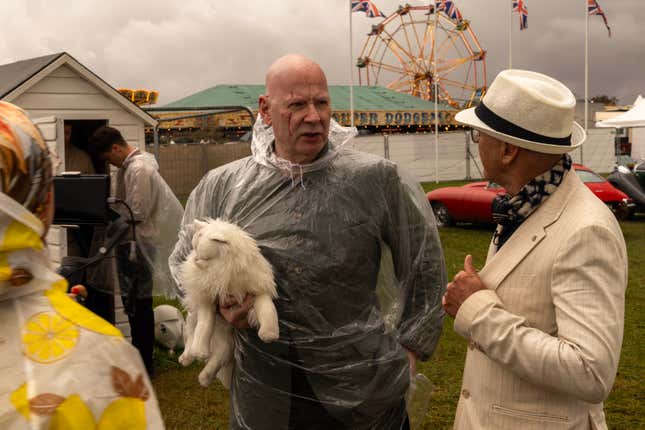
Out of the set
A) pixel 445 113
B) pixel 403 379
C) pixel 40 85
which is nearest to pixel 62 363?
pixel 403 379

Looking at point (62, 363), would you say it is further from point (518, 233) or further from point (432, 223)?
point (432, 223)

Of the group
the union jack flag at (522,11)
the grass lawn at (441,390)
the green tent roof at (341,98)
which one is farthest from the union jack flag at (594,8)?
the grass lawn at (441,390)

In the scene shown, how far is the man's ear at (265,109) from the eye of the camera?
2.48m

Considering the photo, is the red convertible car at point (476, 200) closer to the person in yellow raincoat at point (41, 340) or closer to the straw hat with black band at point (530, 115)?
the straw hat with black band at point (530, 115)

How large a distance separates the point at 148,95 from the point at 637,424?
12.2 metres

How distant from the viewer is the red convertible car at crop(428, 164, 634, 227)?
12.2 metres

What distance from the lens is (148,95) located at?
1447 cm

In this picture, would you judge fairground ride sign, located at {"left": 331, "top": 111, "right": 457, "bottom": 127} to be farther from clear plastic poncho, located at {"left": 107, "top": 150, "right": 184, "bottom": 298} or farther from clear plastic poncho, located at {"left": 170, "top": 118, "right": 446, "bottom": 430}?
clear plastic poncho, located at {"left": 170, "top": 118, "right": 446, "bottom": 430}

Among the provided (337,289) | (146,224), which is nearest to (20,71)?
(146,224)

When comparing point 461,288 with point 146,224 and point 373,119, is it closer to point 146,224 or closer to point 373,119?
point 146,224

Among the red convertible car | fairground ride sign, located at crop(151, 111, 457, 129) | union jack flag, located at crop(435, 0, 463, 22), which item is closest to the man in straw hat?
the red convertible car

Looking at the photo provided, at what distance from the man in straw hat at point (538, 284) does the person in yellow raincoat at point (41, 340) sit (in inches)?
38.1

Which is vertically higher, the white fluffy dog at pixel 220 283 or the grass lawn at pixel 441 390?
the white fluffy dog at pixel 220 283

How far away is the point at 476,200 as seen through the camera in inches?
485
